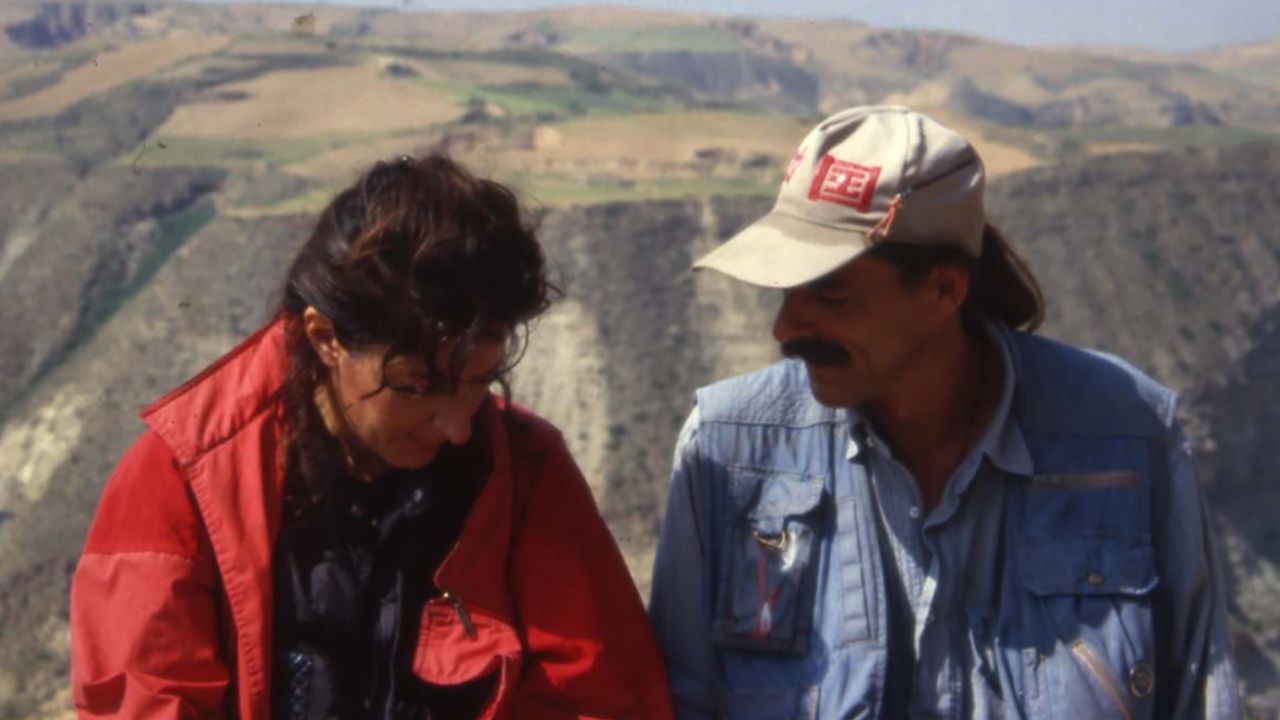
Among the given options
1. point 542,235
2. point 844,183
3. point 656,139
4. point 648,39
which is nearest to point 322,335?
point 844,183

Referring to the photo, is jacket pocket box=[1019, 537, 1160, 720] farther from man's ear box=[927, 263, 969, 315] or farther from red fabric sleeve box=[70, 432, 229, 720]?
red fabric sleeve box=[70, 432, 229, 720]

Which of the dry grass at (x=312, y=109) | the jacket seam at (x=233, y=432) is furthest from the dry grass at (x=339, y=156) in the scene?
the jacket seam at (x=233, y=432)

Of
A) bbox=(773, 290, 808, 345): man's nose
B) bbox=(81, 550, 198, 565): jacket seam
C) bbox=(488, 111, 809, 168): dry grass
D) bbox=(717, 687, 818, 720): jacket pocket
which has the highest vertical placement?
bbox=(773, 290, 808, 345): man's nose

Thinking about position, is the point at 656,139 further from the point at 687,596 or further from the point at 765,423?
the point at 687,596

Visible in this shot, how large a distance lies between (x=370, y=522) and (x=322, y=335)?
0.30m

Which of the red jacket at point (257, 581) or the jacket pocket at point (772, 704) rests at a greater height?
the red jacket at point (257, 581)

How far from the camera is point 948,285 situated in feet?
8.73

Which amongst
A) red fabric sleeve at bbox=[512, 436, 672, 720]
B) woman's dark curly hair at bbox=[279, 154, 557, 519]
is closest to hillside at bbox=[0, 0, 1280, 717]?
red fabric sleeve at bbox=[512, 436, 672, 720]

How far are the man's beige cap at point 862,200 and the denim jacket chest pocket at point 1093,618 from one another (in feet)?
1.69

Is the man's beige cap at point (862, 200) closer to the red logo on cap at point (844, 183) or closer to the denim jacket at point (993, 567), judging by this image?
the red logo on cap at point (844, 183)

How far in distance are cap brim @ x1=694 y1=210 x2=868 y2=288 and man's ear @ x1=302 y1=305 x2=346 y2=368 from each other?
61cm

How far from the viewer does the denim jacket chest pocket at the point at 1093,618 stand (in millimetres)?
2541

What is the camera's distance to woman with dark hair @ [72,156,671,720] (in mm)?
2303

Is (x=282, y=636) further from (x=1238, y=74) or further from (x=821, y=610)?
(x=1238, y=74)
